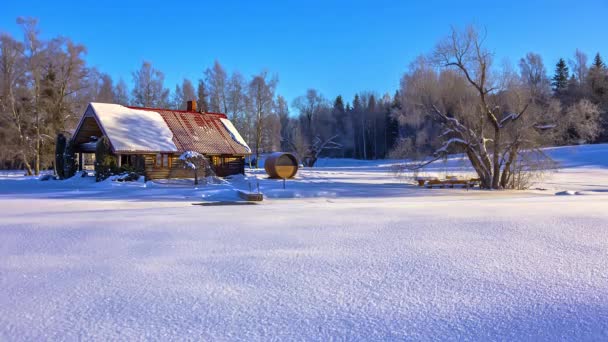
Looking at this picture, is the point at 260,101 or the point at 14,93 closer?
the point at 14,93

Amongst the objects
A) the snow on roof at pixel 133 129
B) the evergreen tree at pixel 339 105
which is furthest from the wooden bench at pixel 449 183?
the evergreen tree at pixel 339 105

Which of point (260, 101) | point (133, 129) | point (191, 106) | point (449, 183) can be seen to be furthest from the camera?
point (260, 101)

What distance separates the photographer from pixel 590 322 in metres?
3.81

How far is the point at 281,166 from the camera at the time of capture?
1321 inches

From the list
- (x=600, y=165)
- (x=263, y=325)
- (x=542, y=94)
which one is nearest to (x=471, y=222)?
(x=263, y=325)

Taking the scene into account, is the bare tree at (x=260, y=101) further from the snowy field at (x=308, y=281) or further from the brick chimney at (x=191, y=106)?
the snowy field at (x=308, y=281)

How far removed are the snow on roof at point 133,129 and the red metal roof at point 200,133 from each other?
667 mm

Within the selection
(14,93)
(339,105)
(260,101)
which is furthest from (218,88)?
(339,105)

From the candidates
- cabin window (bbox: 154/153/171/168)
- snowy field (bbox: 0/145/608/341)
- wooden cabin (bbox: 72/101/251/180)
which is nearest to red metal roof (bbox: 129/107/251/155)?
wooden cabin (bbox: 72/101/251/180)

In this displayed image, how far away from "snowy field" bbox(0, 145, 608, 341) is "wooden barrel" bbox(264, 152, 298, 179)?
81.4 ft

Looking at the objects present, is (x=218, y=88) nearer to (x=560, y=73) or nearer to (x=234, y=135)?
(x=234, y=135)

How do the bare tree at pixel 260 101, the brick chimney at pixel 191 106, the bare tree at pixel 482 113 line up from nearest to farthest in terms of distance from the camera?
1. the bare tree at pixel 482 113
2. the brick chimney at pixel 191 106
3. the bare tree at pixel 260 101

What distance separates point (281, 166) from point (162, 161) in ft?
27.6

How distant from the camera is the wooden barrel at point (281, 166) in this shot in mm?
33406
